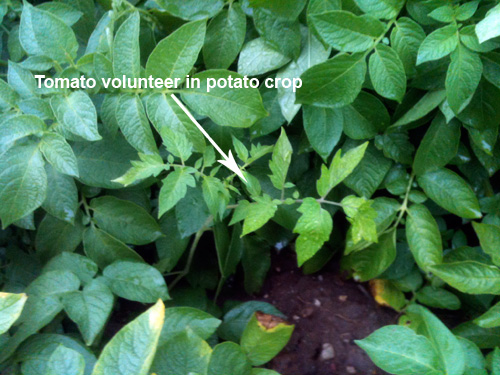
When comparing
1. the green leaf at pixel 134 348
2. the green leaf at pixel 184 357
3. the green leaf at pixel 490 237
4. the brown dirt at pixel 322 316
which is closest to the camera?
the green leaf at pixel 134 348

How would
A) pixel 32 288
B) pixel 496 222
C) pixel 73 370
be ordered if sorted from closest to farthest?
pixel 73 370 < pixel 32 288 < pixel 496 222

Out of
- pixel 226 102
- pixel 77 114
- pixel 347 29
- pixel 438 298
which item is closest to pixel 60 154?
pixel 77 114

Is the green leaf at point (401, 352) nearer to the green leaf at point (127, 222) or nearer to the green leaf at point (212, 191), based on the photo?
the green leaf at point (212, 191)

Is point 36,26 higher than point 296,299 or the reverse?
higher

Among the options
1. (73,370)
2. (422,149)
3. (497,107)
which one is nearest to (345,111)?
(422,149)

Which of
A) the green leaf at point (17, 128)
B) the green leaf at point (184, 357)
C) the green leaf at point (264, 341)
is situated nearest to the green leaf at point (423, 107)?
the green leaf at point (264, 341)

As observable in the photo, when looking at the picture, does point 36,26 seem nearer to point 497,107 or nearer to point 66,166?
point 66,166

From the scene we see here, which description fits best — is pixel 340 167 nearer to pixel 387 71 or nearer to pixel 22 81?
pixel 387 71

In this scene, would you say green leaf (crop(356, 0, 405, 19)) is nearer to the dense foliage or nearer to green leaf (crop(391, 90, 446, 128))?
the dense foliage
